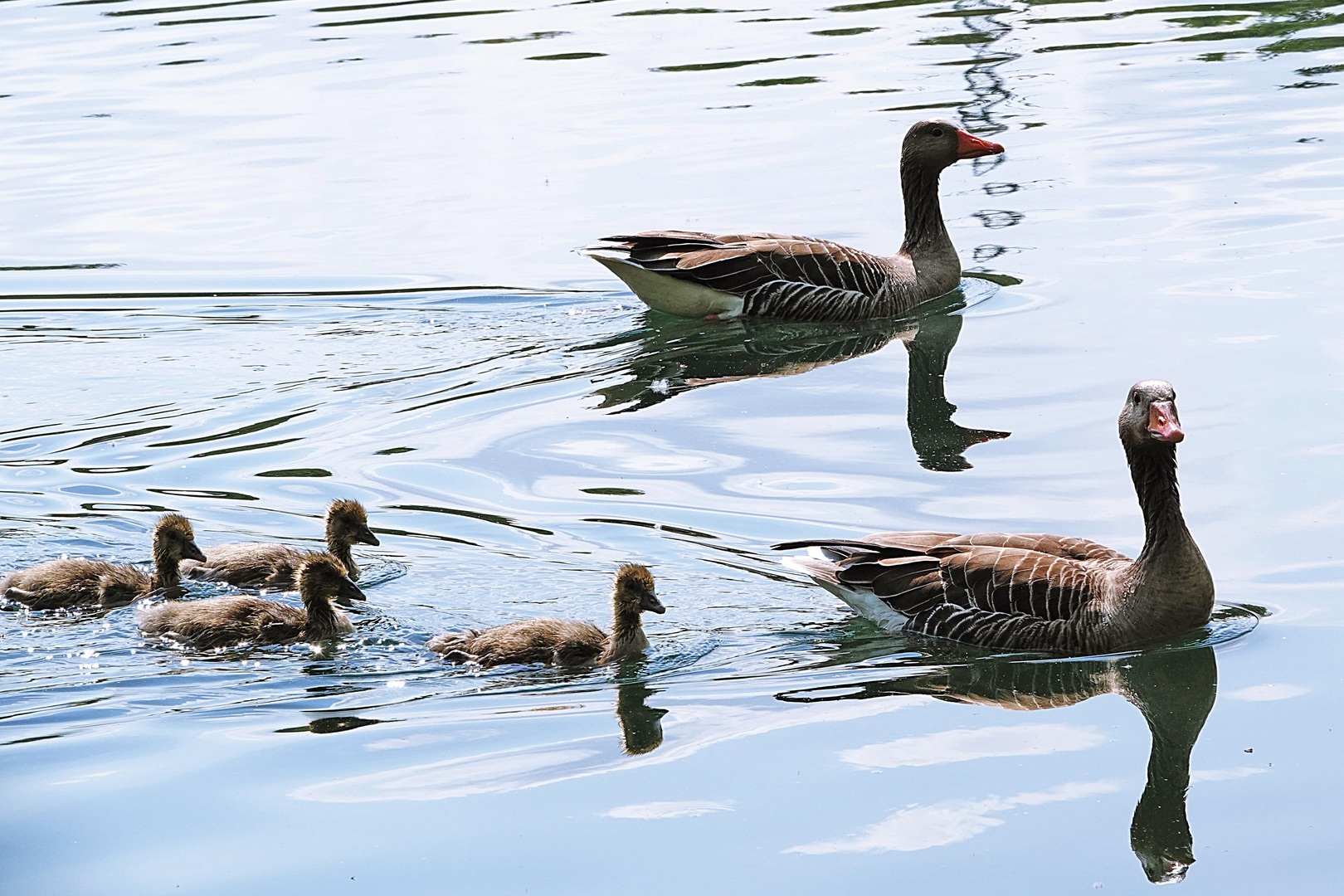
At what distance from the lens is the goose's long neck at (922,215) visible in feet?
46.5

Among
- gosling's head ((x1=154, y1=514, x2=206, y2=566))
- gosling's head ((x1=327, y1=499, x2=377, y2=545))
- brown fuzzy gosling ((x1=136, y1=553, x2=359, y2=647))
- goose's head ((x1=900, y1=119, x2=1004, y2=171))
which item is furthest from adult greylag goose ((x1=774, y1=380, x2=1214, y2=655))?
goose's head ((x1=900, y1=119, x2=1004, y2=171))

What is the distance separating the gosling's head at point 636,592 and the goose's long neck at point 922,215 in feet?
23.1

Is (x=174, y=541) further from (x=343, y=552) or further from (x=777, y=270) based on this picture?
(x=777, y=270)

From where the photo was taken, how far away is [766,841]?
6.07 meters

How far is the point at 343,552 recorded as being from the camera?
8.87 m

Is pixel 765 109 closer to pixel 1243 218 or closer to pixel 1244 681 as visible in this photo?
pixel 1243 218

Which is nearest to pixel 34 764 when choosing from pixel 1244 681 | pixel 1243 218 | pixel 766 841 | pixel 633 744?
pixel 633 744

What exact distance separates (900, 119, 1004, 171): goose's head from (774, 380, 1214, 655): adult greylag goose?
6.99 metres

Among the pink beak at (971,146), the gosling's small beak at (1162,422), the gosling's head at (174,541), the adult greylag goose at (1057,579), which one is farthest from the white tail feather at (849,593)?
the pink beak at (971,146)

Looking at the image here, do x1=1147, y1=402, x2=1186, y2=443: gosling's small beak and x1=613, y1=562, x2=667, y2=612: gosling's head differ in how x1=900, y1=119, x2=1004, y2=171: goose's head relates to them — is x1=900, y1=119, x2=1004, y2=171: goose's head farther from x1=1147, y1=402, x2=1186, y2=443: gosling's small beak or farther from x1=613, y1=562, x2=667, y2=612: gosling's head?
x1=613, y1=562, x2=667, y2=612: gosling's head

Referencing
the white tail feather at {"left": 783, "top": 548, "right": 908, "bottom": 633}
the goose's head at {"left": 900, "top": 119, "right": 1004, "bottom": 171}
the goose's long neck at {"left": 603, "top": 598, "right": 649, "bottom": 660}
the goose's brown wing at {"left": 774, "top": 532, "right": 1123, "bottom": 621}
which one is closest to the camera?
the goose's brown wing at {"left": 774, "top": 532, "right": 1123, "bottom": 621}

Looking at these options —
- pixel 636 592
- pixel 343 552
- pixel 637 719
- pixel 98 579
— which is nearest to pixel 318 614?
pixel 343 552

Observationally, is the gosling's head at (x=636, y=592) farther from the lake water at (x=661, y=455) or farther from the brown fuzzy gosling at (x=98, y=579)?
the brown fuzzy gosling at (x=98, y=579)

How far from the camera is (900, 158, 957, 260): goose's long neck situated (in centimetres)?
1419
